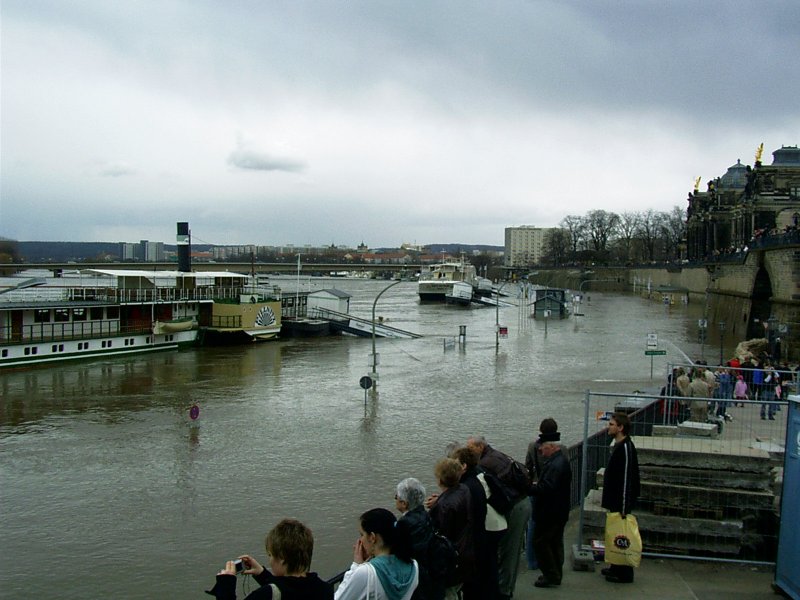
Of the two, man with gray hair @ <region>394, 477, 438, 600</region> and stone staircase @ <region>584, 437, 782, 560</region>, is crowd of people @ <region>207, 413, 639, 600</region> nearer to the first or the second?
man with gray hair @ <region>394, 477, 438, 600</region>

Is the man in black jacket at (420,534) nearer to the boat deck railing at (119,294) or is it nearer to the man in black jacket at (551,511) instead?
the man in black jacket at (551,511)

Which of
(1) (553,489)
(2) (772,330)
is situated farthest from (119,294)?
(1) (553,489)

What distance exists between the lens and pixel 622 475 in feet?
24.7

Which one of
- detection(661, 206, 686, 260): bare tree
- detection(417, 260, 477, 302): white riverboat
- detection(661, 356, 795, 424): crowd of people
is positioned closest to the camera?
detection(661, 356, 795, 424): crowd of people

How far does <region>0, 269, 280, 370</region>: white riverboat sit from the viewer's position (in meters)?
40.9

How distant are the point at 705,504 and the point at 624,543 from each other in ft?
5.28

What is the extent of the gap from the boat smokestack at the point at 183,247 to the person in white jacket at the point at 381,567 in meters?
59.0

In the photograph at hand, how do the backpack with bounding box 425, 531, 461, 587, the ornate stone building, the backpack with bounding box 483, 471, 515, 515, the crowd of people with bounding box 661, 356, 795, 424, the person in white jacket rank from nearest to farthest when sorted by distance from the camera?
the person in white jacket, the backpack with bounding box 425, 531, 461, 587, the backpack with bounding box 483, 471, 515, 515, the crowd of people with bounding box 661, 356, 795, 424, the ornate stone building

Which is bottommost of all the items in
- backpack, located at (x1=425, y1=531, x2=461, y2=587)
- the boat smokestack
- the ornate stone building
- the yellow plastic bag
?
the yellow plastic bag

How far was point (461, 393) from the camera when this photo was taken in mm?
31125

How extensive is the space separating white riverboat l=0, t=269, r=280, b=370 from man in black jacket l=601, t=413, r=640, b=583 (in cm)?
3811

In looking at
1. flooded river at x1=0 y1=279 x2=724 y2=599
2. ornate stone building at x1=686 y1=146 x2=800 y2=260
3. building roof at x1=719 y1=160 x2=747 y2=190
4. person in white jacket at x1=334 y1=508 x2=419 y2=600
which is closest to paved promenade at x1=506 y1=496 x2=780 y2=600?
person in white jacket at x1=334 y1=508 x2=419 y2=600

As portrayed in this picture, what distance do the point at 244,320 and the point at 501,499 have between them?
47.7 m

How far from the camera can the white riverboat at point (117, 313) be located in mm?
40934
